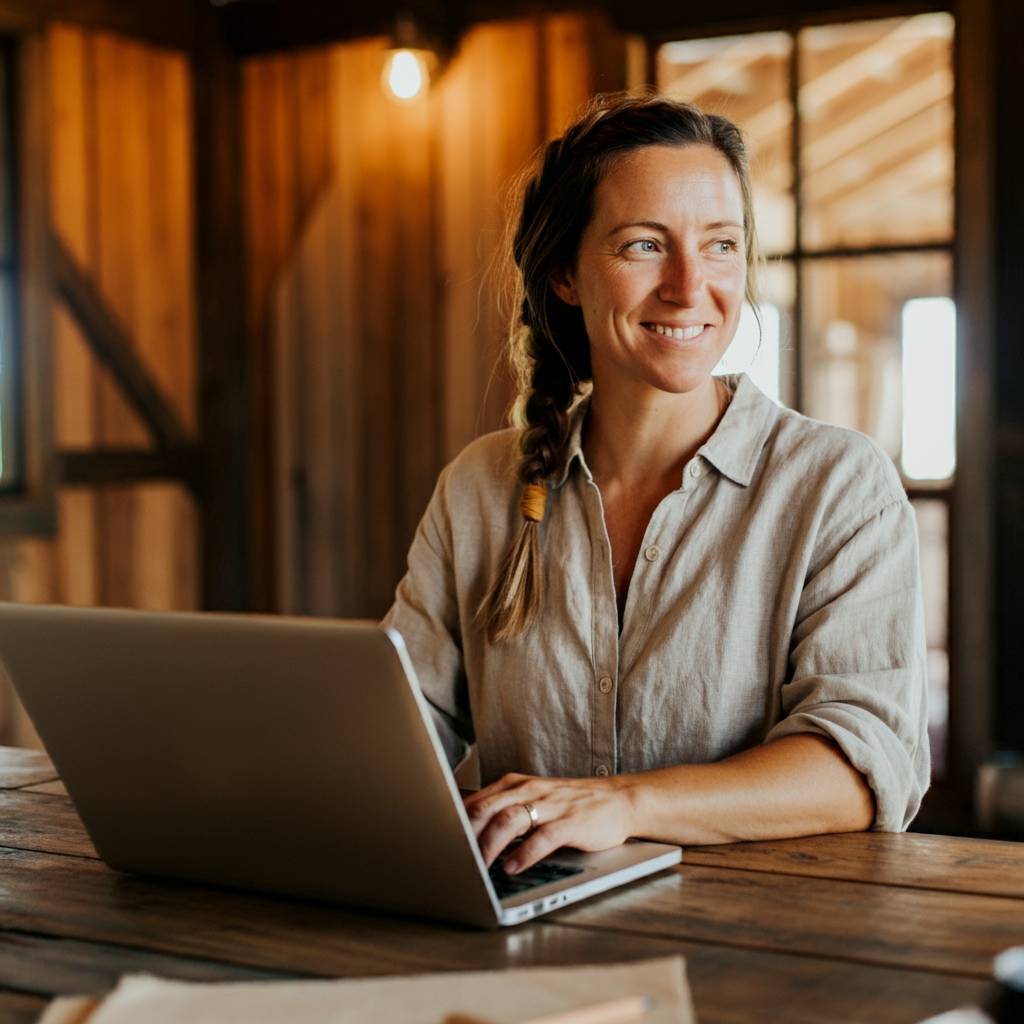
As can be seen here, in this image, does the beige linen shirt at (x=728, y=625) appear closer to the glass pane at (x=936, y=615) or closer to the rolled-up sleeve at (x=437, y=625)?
the rolled-up sleeve at (x=437, y=625)

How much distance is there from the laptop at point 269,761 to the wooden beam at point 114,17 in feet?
12.1

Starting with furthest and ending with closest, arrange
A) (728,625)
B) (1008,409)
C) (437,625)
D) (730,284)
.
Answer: (1008,409) < (437,625) < (730,284) < (728,625)

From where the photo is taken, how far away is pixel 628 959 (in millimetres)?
1146

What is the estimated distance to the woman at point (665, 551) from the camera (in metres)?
1.70

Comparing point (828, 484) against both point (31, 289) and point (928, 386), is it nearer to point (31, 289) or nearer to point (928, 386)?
point (928, 386)

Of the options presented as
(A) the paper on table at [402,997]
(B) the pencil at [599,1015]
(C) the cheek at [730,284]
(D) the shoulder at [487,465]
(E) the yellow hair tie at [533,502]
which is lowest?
(A) the paper on table at [402,997]

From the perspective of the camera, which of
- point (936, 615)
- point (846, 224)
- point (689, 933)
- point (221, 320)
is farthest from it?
point (936, 615)

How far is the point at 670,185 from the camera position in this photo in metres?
1.88

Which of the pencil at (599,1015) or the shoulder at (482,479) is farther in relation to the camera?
the shoulder at (482,479)

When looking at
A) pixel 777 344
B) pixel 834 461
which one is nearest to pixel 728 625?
pixel 834 461

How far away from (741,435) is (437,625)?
489mm

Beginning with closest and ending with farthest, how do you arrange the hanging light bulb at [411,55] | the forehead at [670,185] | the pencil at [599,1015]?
1. the pencil at [599,1015]
2. the forehead at [670,185]
3. the hanging light bulb at [411,55]

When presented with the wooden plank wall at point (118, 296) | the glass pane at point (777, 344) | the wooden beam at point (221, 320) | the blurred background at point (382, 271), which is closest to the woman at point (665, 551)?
the blurred background at point (382, 271)

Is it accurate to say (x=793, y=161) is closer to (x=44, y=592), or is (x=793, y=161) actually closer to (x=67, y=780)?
(x=44, y=592)
